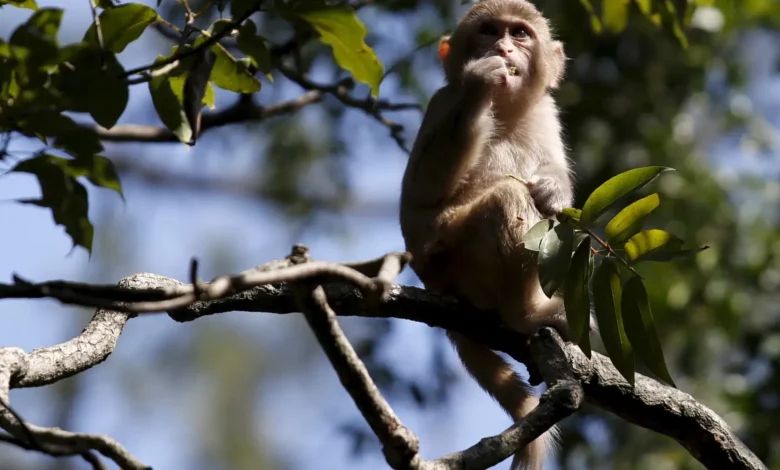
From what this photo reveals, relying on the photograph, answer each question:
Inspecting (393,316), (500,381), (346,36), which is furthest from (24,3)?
(500,381)

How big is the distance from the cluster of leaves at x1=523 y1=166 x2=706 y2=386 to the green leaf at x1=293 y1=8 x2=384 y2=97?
0.91 metres

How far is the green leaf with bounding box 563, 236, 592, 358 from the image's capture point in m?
3.53

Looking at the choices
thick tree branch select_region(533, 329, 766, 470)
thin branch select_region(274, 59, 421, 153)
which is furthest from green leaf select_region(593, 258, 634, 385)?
thin branch select_region(274, 59, 421, 153)

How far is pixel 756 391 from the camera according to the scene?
7.72m

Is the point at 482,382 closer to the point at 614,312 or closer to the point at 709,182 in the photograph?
the point at 614,312

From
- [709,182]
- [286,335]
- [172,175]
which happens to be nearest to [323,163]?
[709,182]

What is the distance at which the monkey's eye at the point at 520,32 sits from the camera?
6055 millimetres

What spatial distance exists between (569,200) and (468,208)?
0.59 metres

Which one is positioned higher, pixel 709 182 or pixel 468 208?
pixel 468 208

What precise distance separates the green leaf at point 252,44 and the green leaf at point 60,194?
0.91 meters

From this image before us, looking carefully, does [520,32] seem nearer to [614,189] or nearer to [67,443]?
[614,189]

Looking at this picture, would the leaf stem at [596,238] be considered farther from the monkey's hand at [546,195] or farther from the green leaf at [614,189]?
the monkey's hand at [546,195]

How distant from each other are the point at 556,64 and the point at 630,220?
285 cm

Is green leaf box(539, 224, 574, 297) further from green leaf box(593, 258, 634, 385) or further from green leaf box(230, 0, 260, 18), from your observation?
green leaf box(230, 0, 260, 18)
